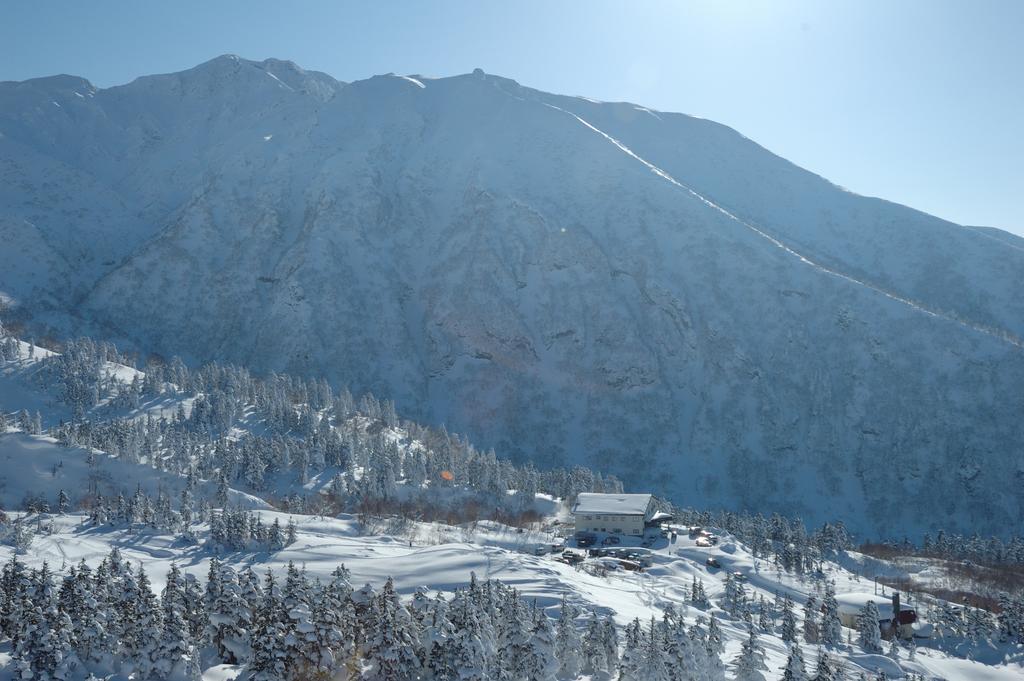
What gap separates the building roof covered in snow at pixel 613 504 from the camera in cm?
11169

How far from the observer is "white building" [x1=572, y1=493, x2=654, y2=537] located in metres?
111

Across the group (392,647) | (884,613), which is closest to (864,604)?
(884,613)

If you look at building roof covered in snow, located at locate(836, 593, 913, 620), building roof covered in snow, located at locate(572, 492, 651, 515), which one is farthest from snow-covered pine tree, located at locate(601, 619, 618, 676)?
building roof covered in snow, located at locate(572, 492, 651, 515)

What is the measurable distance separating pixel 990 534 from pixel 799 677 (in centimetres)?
14782

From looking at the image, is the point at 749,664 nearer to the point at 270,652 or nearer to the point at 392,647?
the point at 392,647

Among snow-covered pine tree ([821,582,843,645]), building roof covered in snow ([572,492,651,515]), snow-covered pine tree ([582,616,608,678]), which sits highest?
snow-covered pine tree ([582,616,608,678])

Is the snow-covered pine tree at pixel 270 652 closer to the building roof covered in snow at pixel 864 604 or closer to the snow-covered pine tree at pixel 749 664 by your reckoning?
the snow-covered pine tree at pixel 749 664

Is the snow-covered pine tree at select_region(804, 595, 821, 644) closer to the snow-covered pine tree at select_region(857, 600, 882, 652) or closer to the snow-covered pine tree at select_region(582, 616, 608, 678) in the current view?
the snow-covered pine tree at select_region(857, 600, 882, 652)

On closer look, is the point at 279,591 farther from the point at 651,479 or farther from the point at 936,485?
the point at 936,485

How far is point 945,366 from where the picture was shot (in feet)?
617

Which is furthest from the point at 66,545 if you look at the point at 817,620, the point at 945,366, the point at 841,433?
the point at 945,366

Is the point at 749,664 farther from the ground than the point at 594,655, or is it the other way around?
the point at 749,664

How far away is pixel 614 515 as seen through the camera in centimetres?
11131

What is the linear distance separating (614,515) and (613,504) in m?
3.06
